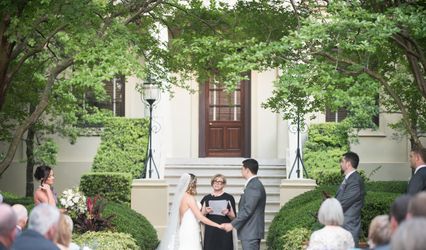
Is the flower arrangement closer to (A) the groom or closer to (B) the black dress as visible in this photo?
(B) the black dress

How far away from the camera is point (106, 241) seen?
54.3 ft

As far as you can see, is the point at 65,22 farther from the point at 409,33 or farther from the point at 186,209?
the point at 409,33

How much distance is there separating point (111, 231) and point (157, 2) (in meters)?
4.07

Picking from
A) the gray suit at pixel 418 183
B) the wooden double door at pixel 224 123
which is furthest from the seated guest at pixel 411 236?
the wooden double door at pixel 224 123

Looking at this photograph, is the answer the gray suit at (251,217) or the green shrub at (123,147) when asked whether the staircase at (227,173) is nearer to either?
the green shrub at (123,147)

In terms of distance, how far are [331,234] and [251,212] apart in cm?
593

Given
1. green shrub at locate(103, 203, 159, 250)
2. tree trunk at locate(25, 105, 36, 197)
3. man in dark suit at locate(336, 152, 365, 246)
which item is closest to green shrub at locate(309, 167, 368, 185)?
green shrub at locate(103, 203, 159, 250)

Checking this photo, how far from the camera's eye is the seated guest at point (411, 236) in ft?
21.5

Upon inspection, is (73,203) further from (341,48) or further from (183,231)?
(341,48)

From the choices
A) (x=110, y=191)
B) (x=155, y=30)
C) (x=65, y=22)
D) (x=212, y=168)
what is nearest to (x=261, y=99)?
(x=212, y=168)

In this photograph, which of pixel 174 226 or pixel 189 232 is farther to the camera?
pixel 174 226

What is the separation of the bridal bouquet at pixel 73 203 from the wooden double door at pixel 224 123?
13780 mm

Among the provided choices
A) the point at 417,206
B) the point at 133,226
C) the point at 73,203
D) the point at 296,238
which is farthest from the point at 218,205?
the point at 417,206

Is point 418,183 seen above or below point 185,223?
above
